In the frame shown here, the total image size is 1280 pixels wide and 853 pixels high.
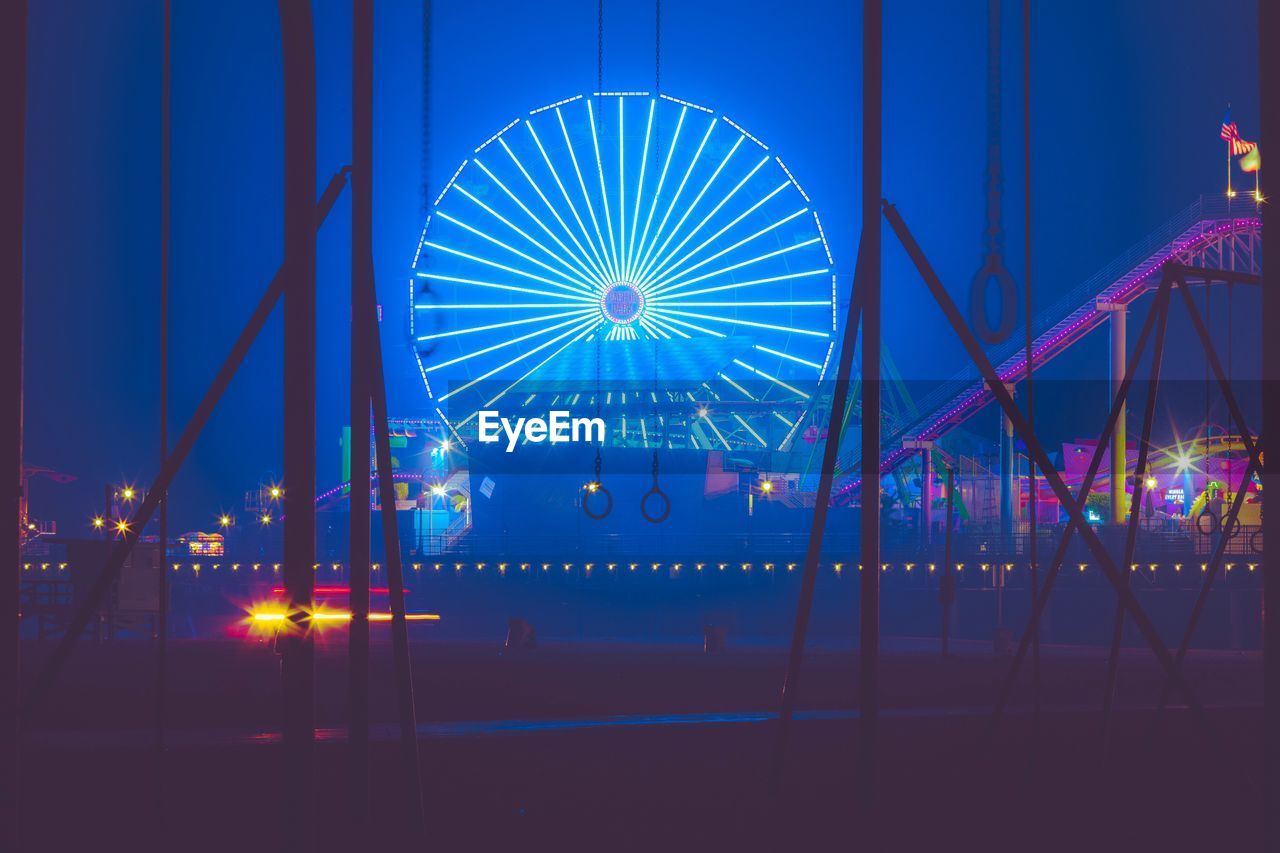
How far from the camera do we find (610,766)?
6.34 metres

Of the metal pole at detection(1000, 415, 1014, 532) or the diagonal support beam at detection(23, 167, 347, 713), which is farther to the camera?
the metal pole at detection(1000, 415, 1014, 532)

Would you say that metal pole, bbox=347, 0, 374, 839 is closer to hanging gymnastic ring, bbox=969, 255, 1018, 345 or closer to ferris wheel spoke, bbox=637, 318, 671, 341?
hanging gymnastic ring, bbox=969, 255, 1018, 345

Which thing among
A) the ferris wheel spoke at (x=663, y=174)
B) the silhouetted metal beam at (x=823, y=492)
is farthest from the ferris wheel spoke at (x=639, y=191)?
the silhouetted metal beam at (x=823, y=492)

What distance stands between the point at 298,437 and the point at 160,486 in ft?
3.86

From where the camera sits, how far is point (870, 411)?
470cm

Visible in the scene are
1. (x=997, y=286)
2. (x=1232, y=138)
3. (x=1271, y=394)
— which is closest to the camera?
(x=1271, y=394)

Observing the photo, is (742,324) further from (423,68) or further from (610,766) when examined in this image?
(610,766)

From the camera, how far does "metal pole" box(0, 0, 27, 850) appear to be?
2.98 meters

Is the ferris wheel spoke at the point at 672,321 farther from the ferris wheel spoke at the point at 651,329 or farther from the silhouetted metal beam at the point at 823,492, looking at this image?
the silhouetted metal beam at the point at 823,492

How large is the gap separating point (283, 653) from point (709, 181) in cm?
3174

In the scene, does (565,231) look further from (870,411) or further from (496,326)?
(870,411)

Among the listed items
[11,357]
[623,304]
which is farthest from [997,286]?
[623,304]

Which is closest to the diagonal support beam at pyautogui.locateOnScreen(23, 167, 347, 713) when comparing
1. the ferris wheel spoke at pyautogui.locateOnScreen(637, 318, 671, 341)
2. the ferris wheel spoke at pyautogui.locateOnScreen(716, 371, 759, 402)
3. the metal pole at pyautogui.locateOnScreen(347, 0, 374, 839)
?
the metal pole at pyautogui.locateOnScreen(347, 0, 374, 839)

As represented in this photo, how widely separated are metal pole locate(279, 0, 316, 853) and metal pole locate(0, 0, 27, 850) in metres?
0.62
